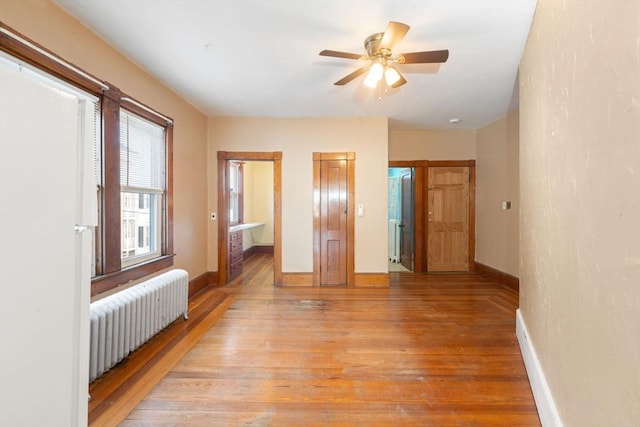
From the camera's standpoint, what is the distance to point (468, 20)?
217cm

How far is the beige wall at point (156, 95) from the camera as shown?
1886 mm

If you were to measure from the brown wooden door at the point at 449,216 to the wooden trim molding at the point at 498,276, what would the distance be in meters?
0.25

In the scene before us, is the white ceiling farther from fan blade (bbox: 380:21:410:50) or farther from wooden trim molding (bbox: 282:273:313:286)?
wooden trim molding (bbox: 282:273:313:286)

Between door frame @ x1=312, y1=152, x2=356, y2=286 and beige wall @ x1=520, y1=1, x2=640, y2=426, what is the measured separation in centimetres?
267

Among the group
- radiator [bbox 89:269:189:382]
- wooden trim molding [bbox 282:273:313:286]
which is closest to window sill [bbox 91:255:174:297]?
radiator [bbox 89:269:189:382]

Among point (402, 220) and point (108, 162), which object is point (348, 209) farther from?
point (108, 162)

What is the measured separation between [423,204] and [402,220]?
2.63ft

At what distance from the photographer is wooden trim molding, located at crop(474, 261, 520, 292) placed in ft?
13.8

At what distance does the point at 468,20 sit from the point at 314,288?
360 cm

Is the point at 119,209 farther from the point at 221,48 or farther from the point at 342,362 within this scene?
the point at 342,362

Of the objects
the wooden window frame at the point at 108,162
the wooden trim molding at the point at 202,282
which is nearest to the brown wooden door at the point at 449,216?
the wooden trim molding at the point at 202,282

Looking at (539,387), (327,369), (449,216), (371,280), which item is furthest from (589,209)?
(449,216)

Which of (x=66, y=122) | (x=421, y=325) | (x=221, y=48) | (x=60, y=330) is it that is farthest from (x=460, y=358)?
(x=221, y=48)

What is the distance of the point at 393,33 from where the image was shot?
2.01 meters
